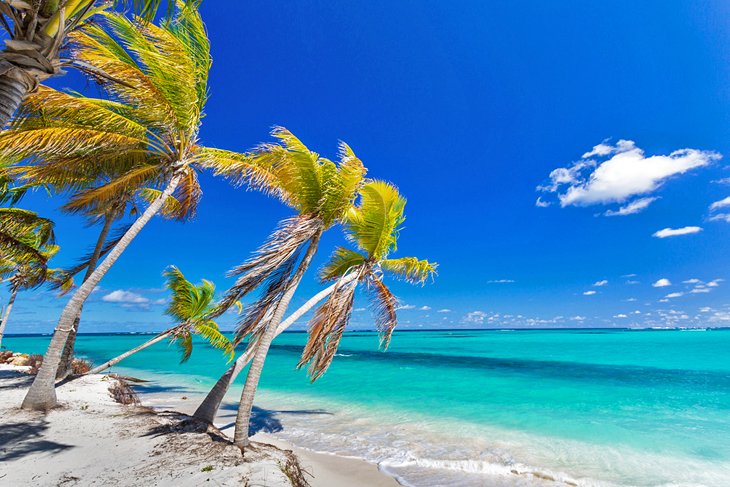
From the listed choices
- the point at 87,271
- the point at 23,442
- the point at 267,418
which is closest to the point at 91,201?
the point at 87,271

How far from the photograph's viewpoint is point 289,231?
579 centimetres

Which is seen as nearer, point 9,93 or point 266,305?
point 9,93

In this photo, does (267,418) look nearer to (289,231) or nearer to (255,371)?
(255,371)

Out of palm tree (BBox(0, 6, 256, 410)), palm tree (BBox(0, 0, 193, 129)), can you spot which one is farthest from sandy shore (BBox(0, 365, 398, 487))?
palm tree (BBox(0, 0, 193, 129))

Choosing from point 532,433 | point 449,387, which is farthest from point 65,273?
point 449,387

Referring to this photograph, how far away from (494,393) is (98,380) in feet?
48.5

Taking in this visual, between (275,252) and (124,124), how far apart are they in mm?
3634

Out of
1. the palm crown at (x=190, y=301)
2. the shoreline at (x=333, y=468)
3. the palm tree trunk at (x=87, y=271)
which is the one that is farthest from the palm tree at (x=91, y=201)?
the shoreline at (x=333, y=468)

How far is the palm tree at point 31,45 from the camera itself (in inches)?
101

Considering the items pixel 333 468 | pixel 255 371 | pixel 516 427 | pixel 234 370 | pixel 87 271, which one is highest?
pixel 87 271

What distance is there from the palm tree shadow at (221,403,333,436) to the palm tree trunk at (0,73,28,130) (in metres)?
7.91

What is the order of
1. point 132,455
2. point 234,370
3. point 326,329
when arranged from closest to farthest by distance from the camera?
point 132,455, point 326,329, point 234,370

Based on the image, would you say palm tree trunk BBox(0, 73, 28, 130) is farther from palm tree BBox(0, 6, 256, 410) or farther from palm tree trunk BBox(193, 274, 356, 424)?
palm tree trunk BBox(193, 274, 356, 424)

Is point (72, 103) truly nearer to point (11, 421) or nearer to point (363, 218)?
point (363, 218)
